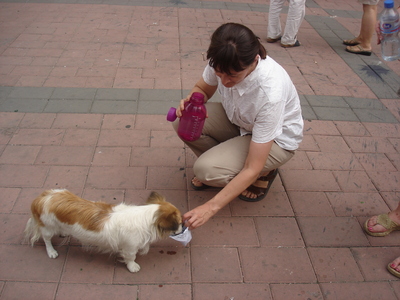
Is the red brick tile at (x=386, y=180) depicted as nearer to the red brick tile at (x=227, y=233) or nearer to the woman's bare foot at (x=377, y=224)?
the woman's bare foot at (x=377, y=224)

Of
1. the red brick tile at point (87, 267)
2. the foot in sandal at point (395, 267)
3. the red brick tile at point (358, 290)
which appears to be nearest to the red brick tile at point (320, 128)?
the foot in sandal at point (395, 267)

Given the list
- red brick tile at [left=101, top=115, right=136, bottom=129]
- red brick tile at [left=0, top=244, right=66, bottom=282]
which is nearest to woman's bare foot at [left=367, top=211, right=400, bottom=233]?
red brick tile at [left=0, top=244, right=66, bottom=282]

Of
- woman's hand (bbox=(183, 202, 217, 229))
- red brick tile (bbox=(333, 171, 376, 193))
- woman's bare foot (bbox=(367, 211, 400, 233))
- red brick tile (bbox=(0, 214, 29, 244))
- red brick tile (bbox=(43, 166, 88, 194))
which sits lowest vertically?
red brick tile (bbox=(333, 171, 376, 193))

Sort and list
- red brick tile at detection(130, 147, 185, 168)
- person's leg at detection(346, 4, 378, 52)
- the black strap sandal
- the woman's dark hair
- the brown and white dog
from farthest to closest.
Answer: person's leg at detection(346, 4, 378, 52) → red brick tile at detection(130, 147, 185, 168) → the black strap sandal → the brown and white dog → the woman's dark hair

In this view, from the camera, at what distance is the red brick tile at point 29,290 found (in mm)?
2195

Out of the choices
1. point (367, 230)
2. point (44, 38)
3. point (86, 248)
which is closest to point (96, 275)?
point (86, 248)

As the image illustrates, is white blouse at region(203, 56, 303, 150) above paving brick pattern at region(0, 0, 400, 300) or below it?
above

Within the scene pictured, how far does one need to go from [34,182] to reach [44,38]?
3.46 metres

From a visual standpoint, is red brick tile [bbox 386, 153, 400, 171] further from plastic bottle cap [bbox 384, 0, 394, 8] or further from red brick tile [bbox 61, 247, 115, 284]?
red brick tile [bbox 61, 247, 115, 284]

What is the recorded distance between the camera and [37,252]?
245 cm

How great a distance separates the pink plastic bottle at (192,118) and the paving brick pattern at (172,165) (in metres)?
0.56

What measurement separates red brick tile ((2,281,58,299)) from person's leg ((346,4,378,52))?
18.4 ft

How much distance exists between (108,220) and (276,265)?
4.01 feet

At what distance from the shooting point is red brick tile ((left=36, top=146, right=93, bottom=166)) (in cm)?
321
